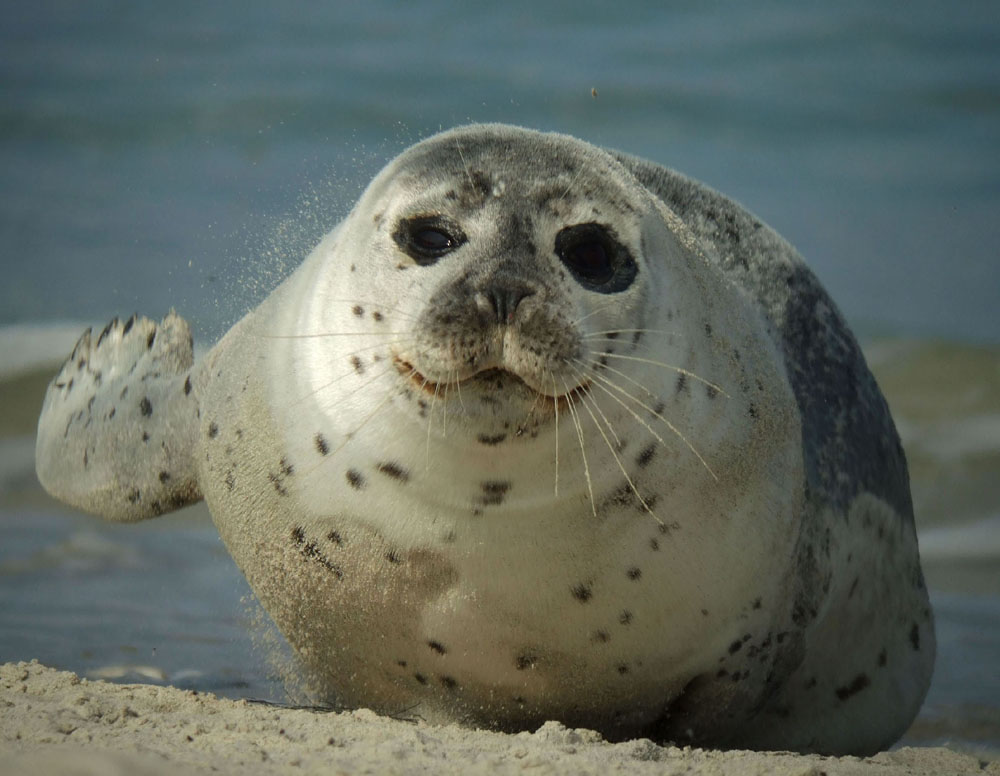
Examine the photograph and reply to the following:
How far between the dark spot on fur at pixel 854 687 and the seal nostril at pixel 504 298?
1.85 m

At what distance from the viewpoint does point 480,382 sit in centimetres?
282

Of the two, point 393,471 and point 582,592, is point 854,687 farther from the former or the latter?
point 393,471

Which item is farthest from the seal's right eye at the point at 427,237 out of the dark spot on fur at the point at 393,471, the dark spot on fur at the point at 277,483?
the dark spot on fur at the point at 277,483

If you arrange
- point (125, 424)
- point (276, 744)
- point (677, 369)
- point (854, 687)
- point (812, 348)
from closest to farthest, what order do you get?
1. point (276, 744)
2. point (677, 369)
3. point (854, 687)
4. point (812, 348)
5. point (125, 424)

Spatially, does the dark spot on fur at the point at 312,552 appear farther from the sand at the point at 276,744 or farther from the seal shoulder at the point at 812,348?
the seal shoulder at the point at 812,348

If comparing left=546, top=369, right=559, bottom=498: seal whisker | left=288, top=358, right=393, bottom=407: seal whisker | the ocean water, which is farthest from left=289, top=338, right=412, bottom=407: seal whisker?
the ocean water

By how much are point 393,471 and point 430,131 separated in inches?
241

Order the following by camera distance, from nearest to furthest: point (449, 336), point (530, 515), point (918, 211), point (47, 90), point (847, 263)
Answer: point (449, 336), point (530, 515), point (847, 263), point (918, 211), point (47, 90)

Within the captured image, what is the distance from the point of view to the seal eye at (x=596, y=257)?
3.06 m

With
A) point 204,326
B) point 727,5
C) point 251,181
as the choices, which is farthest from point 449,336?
point 727,5

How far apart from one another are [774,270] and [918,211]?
10.2m

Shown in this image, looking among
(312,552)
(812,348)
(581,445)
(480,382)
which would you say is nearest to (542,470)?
(581,445)

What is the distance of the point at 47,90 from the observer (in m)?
16.2

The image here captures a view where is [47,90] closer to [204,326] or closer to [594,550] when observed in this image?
[204,326]
